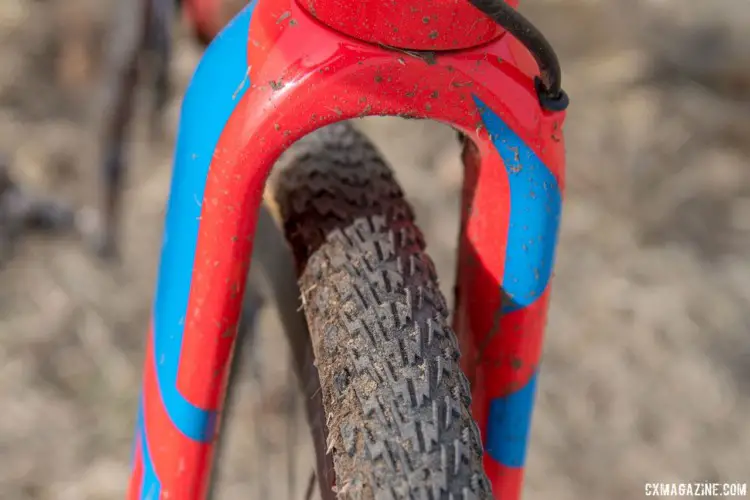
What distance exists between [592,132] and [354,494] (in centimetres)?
144

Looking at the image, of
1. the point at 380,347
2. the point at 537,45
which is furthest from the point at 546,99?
the point at 380,347

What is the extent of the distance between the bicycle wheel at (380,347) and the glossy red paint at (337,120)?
54 mm

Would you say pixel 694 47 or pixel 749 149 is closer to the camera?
pixel 749 149

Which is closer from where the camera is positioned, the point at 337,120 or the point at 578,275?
the point at 337,120

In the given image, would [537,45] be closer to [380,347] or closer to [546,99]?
[546,99]

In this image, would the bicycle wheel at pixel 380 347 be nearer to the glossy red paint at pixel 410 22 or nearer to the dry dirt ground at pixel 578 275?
the glossy red paint at pixel 410 22

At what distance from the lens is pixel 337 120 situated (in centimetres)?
46

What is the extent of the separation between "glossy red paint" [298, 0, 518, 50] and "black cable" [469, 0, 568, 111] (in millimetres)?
15


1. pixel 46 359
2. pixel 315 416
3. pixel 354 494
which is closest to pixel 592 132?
pixel 46 359

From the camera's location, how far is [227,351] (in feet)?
1.79

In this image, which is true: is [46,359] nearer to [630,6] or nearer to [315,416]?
[315,416]

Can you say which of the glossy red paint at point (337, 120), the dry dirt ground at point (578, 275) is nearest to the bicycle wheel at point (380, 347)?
the glossy red paint at point (337, 120)

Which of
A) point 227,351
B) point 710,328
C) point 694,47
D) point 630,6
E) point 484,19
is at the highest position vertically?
point 630,6

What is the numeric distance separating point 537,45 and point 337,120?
13 cm
